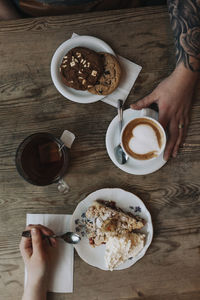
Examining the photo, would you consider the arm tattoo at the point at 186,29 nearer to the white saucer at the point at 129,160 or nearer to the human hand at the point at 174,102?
the human hand at the point at 174,102

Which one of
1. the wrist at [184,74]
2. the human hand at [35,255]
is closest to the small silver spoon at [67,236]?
the human hand at [35,255]

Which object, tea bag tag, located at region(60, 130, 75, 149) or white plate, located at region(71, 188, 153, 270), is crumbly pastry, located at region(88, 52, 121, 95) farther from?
white plate, located at region(71, 188, 153, 270)

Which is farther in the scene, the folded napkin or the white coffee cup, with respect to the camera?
the folded napkin

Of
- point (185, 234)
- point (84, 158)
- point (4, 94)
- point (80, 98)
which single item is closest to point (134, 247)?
point (185, 234)

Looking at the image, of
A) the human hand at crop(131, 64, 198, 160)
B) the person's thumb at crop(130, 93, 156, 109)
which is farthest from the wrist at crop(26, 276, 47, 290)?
the person's thumb at crop(130, 93, 156, 109)

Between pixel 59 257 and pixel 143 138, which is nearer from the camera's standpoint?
pixel 143 138

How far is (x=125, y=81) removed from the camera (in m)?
1.29

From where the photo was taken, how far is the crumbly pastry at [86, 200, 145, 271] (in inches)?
49.0

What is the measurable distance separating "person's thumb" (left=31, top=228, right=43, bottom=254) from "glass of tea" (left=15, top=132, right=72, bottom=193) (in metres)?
0.21

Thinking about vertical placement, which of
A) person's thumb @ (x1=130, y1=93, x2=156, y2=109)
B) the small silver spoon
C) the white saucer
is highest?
person's thumb @ (x1=130, y1=93, x2=156, y2=109)

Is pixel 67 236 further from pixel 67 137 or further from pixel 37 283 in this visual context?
pixel 67 137

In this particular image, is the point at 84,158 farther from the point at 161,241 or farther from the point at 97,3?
the point at 97,3

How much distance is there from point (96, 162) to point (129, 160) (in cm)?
15

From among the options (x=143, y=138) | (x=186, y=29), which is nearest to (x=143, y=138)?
(x=143, y=138)
